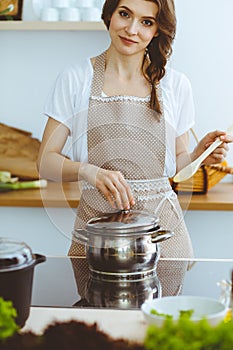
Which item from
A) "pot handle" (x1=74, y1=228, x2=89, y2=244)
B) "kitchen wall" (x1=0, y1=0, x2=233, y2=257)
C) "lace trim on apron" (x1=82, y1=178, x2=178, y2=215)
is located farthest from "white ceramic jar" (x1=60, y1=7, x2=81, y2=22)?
"pot handle" (x1=74, y1=228, x2=89, y2=244)

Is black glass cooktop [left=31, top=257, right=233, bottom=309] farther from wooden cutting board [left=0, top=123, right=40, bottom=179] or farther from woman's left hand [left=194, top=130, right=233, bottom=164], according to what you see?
wooden cutting board [left=0, top=123, right=40, bottom=179]

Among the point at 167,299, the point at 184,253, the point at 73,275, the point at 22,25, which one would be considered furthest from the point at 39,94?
the point at 167,299

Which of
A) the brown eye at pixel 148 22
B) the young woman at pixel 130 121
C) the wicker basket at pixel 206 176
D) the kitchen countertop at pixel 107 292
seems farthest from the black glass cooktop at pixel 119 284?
the wicker basket at pixel 206 176

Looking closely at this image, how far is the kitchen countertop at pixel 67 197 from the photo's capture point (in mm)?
2891

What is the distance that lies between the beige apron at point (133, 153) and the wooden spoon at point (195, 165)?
27cm

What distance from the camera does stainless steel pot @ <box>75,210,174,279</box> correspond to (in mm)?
1547

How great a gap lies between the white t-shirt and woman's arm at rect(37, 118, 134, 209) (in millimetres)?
38

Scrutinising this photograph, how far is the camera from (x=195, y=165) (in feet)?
6.19

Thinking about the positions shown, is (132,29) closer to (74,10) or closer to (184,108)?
(184,108)

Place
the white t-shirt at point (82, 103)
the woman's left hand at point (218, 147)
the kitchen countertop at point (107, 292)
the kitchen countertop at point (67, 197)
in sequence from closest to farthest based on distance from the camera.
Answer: the kitchen countertop at point (107, 292) < the woman's left hand at point (218, 147) < the white t-shirt at point (82, 103) < the kitchen countertop at point (67, 197)

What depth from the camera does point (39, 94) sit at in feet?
11.2

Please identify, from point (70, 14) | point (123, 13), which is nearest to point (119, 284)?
point (123, 13)

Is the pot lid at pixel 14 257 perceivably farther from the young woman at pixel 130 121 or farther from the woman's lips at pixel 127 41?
the woman's lips at pixel 127 41

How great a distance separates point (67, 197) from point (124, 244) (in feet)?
4.70
